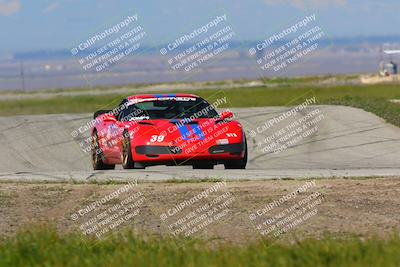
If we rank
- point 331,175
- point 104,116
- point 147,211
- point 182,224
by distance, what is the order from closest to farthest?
point 182,224
point 147,211
point 331,175
point 104,116

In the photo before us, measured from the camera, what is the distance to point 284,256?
384 inches

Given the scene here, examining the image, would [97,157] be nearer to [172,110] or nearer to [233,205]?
[172,110]

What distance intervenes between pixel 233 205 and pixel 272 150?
12741mm

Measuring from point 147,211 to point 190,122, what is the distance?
19.9 ft

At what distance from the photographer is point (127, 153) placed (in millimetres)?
20516

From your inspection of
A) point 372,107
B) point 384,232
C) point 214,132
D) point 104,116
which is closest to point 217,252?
point 384,232

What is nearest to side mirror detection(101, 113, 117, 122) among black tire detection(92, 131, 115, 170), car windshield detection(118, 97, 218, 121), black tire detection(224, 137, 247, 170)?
car windshield detection(118, 97, 218, 121)

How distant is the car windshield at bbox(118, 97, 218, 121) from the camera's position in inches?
Answer: 830

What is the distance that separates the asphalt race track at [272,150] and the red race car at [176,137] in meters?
0.58

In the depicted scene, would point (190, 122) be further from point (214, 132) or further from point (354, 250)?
point (354, 250)

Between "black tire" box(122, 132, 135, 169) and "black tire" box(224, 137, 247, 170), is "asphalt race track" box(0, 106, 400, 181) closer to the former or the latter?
"black tire" box(224, 137, 247, 170)

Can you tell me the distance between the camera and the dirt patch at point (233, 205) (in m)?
12.9

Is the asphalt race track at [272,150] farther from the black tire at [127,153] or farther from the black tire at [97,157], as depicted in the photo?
the black tire at [97,157]

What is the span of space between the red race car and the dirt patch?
324cm
